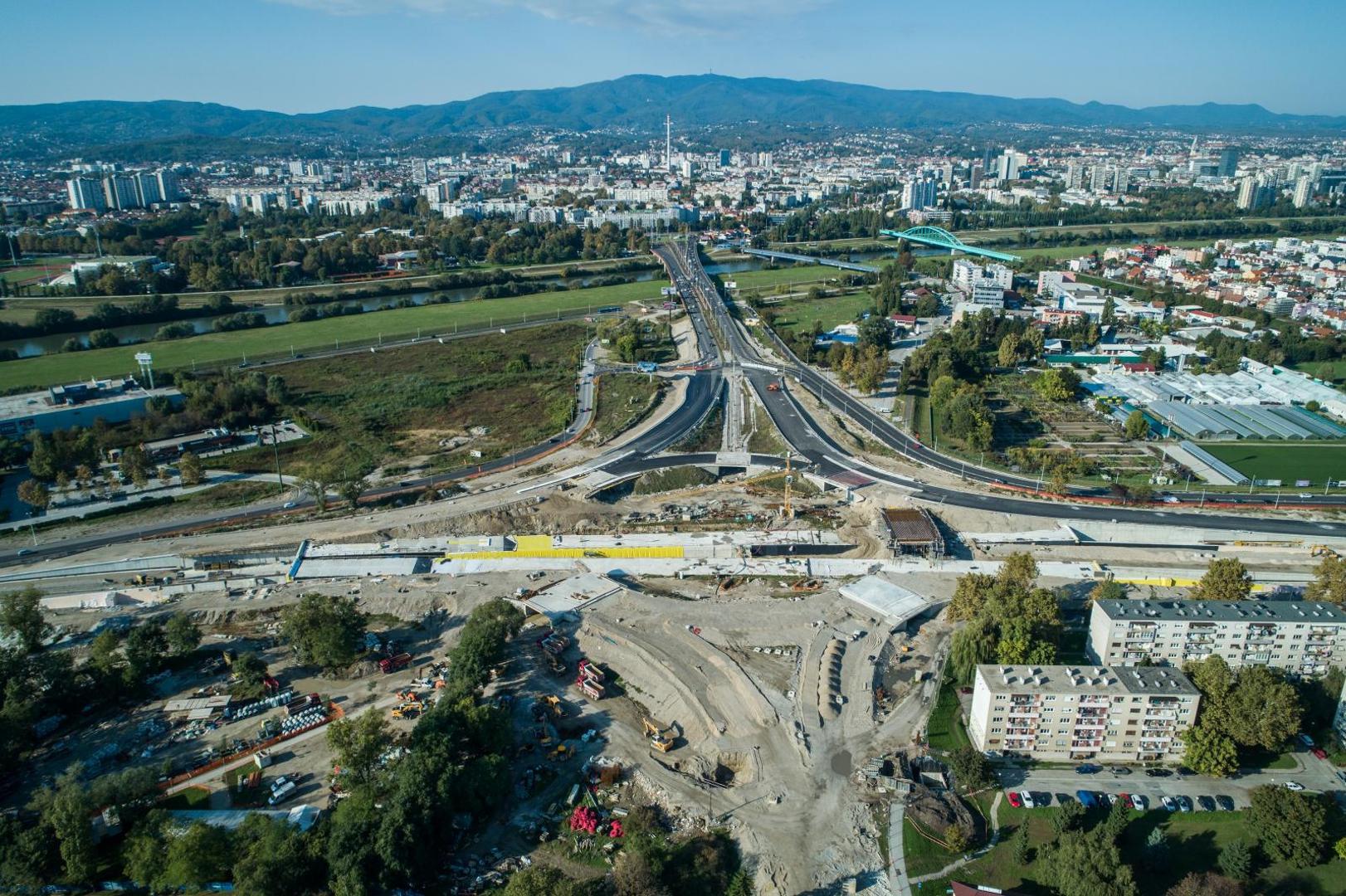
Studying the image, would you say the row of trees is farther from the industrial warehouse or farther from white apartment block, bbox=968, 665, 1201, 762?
the industrial warehouse

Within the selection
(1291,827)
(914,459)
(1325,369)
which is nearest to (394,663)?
(1291,827)

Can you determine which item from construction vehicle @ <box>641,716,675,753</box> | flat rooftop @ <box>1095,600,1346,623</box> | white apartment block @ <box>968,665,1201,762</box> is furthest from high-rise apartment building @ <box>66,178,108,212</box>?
Result: flat rooftop @ <box>1095,600,1346,623</box>

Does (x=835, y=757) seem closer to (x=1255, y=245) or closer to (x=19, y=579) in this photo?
(x=19, y=579)

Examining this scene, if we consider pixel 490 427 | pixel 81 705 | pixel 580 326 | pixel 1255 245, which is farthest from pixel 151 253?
pixel 1255 245

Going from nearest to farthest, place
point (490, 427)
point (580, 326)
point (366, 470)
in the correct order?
point (366, 470) → point (490, 427) → point (580, 326)

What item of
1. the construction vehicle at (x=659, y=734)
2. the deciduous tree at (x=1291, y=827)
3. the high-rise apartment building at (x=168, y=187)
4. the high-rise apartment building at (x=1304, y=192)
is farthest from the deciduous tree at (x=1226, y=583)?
the high-rise apartment building at (x=168, y=187)

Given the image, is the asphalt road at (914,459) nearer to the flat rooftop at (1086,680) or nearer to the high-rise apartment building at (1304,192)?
the flat rooftop at (1086,680)
